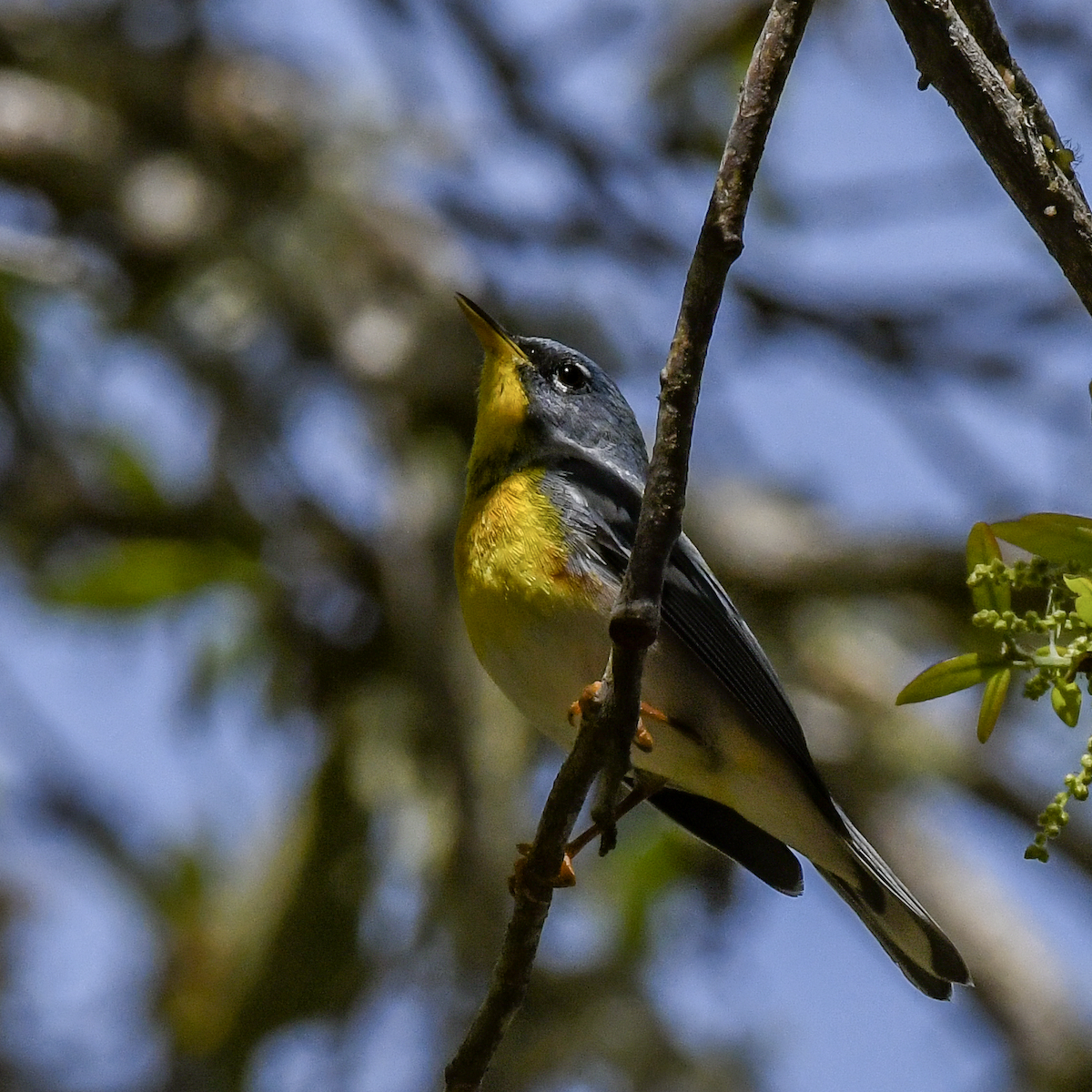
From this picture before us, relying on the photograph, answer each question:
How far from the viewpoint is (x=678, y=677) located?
3680mm

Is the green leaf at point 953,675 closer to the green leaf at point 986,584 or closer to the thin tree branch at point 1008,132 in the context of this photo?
the green leaf at point 986,584

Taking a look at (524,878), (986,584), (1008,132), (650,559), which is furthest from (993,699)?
(524,878)

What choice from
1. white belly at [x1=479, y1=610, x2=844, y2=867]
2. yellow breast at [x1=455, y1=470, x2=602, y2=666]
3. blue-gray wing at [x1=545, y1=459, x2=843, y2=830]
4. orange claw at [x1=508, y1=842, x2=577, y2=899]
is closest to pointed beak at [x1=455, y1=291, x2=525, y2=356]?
yellow breast at [x1=455, y1=470, x2=602, y2=666]

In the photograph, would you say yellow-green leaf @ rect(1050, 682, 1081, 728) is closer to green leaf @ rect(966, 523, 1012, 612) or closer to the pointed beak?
green leaf @ rect(966, 523, 1012, 612)

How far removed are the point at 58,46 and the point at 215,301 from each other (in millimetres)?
2019

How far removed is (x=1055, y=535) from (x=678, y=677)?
1703 millimetres

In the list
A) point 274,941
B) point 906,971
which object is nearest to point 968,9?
point 906,971

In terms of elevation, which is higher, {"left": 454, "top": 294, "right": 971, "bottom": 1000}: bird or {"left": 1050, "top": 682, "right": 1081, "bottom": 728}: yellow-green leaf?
{"left": 1050, "top": 682, "right": 1081, "bottom": 728}: yellow-green leaf

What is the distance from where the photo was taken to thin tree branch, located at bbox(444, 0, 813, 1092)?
205 centimetres

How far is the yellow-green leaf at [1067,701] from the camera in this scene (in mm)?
2031

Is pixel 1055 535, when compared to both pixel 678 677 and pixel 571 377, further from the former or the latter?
pixel 571 377

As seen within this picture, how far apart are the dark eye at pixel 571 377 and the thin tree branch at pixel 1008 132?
250 cm

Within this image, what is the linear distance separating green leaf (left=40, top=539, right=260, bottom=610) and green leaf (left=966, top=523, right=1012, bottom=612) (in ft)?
15.7

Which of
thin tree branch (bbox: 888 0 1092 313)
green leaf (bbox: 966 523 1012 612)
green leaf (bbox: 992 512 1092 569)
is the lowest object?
green leaf (bbox: 966 523 1012 612)
